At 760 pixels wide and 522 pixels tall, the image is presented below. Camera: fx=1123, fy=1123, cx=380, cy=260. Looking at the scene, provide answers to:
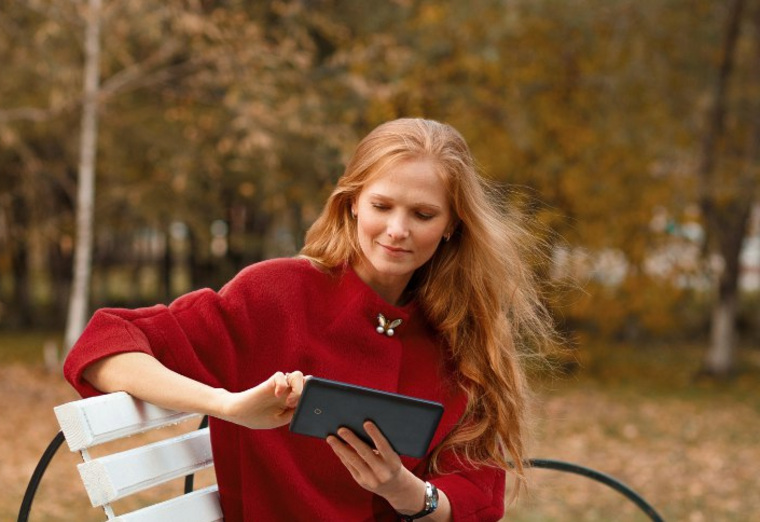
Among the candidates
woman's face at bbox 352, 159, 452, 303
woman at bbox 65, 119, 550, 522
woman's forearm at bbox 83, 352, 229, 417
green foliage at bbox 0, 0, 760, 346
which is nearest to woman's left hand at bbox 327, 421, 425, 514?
woman at bbox 65, 119, 550, 522

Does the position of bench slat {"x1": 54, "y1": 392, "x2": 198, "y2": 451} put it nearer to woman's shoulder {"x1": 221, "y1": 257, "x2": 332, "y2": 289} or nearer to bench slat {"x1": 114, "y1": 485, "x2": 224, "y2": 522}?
bench slat {"x1": 114, "y1": 485, "x2": 224, "y2": 522}

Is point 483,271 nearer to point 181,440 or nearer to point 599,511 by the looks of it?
point 181,440

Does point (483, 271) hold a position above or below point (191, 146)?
above

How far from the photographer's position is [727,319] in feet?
50.2

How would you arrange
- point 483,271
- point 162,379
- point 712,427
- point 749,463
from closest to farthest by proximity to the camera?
1. point 162,379
2. point 483,271
3. point 749,463
4. point 712,427

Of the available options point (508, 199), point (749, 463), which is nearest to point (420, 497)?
point (508, 199)

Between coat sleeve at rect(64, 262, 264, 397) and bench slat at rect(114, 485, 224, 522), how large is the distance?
26 cm

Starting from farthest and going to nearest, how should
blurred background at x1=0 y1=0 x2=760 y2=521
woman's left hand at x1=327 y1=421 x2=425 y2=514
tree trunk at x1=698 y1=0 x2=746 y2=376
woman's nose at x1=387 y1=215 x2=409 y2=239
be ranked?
tree trunk at x1=698 y1=0 x2=746 y2=376
blurred background at x1=0 y1=0 x2=760 y2=521
woman's nose at x1=387 y1=215 x2=409 y2=239
woman's left hand at x1=327 y1=421 x2=425 y2=514

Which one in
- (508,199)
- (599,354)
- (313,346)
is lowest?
(599,354)

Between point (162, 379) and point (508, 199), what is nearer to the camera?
point (162, 379)

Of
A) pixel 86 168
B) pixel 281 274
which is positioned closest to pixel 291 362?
pixel 281 274

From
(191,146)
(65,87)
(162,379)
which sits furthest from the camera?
(191,146)

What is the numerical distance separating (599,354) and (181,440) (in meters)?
15.2

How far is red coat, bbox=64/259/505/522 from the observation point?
2.26 meters
